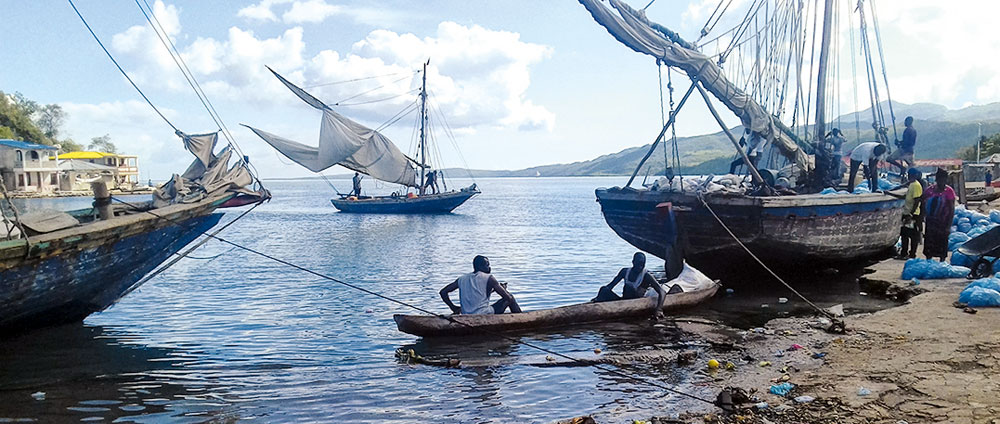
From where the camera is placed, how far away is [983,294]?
9.61 meters

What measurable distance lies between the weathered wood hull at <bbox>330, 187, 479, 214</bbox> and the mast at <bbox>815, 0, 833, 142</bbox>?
33691mm

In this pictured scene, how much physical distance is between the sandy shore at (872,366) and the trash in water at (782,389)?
0.26ft

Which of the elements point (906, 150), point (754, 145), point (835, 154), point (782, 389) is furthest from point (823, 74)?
point (782, 389)

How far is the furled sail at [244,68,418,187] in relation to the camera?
110 ft

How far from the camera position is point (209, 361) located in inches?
396

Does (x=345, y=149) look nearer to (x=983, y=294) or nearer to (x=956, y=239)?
(x=956, y=239)

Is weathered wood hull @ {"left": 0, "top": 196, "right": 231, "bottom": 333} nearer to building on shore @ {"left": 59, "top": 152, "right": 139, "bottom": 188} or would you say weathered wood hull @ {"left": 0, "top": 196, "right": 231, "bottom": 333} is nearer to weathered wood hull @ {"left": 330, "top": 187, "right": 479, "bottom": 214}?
weathered wood hull @ {"left": 330, "top": 187, "right": 479, "bottom": 214}

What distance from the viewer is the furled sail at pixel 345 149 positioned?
3341cm

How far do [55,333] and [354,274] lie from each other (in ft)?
34.8

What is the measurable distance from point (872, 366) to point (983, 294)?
3664 millimetres

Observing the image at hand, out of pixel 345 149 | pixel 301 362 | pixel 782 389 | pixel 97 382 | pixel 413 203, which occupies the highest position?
pixel 345 149

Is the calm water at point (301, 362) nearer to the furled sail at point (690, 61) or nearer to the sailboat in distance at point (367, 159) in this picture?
the furled sail at point (690, 61)

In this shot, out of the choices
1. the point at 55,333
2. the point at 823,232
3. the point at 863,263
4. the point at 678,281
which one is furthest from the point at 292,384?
the point at 863,263

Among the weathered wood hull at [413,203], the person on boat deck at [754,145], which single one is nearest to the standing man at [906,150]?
the person on boat deck at [754,145]
